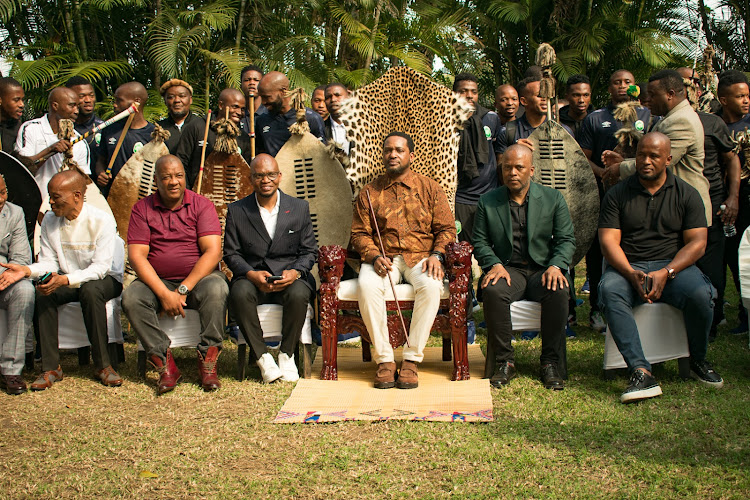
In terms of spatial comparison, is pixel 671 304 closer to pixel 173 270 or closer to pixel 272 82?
pixel 173 270

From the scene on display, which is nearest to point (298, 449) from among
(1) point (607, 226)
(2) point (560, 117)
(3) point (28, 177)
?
(1) point (607, 226)

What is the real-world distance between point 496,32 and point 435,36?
1681mm

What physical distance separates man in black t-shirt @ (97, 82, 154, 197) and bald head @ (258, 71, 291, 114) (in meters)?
1.12

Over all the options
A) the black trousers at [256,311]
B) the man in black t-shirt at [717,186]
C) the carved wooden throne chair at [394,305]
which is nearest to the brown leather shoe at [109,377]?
the black trousers at [256,311]

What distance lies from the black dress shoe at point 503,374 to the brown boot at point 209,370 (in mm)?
1911

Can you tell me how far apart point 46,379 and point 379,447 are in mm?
2682

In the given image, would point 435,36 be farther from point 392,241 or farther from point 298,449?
point 298,449

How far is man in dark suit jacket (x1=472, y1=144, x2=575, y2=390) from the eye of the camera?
5066mm

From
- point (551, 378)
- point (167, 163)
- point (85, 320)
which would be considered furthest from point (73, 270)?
point (551, 378)

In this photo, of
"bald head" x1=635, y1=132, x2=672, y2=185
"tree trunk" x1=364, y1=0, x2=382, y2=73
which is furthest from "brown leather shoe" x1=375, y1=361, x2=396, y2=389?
"tree trunk" x1=364, y1=0, x2=382, y2=73

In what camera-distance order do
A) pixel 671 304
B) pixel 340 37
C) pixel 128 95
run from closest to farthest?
pixel 671 304
pixel 128 95
pixel 340 37

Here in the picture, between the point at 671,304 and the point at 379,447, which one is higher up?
the point at 671,304

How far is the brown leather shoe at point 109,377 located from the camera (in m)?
5.23

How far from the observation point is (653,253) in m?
5.18
